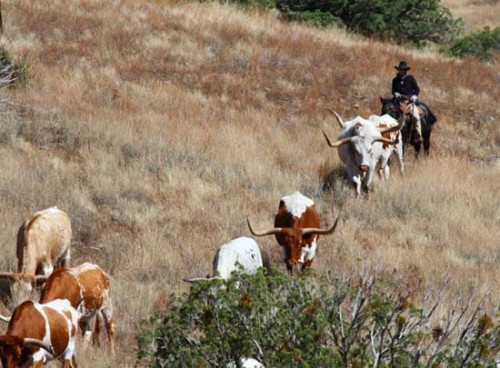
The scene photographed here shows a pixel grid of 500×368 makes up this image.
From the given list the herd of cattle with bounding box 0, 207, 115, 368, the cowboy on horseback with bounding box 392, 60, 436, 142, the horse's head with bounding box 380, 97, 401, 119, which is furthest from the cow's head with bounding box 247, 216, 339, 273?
the cowboy on horseback with bounding box 392, 60, 436, 142

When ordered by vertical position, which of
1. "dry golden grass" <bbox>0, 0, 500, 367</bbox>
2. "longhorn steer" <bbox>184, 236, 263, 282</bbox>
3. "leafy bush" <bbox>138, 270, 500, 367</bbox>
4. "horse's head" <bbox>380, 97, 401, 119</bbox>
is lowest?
"dry golden grass" <bbox>0, 0, 500, 367</bbox>

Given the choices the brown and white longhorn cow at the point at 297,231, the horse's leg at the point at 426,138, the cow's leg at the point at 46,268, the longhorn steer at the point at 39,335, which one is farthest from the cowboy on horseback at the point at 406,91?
the longhorn steer at the point at 39,335

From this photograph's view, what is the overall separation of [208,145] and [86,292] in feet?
26.5

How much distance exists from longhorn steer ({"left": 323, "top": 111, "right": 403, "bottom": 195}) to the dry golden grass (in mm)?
313

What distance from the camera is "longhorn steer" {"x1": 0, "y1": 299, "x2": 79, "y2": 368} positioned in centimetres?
744

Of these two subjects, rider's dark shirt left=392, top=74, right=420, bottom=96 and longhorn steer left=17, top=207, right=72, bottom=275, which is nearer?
longhorn steer left=17, top=207, right=72, bottom=275

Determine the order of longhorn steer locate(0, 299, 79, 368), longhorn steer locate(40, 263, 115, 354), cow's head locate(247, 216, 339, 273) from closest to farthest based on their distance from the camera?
1. longhorn steer locate(0, 299, 79, 368)
2. longhorn steer locate(40, 263, 115, 354)
3. cow's head locate(247, 216, 339, 273)

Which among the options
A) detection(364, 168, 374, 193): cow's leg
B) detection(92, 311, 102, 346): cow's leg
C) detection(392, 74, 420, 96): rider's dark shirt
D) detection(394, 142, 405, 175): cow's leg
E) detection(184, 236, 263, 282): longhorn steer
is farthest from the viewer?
detection(392, 74, 420, 96): rider's dark shirt

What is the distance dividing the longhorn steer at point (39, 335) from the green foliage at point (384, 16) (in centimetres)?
2172

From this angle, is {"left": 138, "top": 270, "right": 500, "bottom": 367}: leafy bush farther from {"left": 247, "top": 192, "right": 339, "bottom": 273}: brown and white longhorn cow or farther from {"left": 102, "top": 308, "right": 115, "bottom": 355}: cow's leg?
{"left": 247, "top": 192, "right": 339, "bottom": 273}: brown and white longhorn cow

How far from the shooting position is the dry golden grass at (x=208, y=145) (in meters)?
12.6

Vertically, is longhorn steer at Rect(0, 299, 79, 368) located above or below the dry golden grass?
above

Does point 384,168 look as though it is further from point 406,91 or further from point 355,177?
point 406,91

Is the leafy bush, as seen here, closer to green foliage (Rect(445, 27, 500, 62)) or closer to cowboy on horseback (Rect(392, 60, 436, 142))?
cowboy on horseback (Rect(392, 60, 436, 142))
